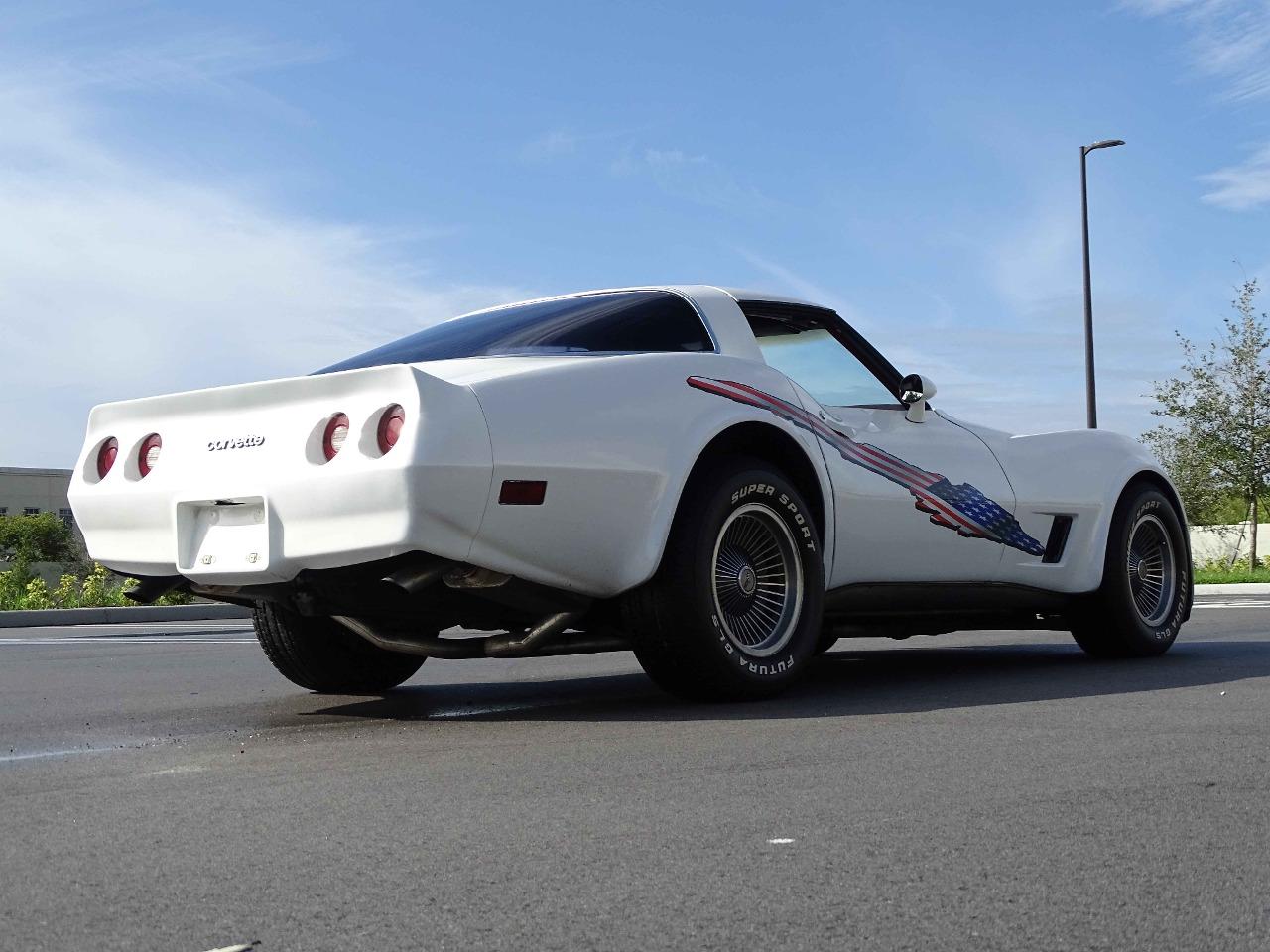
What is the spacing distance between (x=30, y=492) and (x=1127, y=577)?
3587 inches

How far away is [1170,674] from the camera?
21.7ft

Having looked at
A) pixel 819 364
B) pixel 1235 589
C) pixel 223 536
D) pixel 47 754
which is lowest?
pixel 1235 589

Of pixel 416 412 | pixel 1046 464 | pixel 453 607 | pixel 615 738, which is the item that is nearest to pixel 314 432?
pixel 416 412

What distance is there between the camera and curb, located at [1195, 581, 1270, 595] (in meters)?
18.2

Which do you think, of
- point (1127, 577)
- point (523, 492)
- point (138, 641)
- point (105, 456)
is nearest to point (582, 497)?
point (523, 492)

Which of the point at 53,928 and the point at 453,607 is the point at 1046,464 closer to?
the point at 453,607

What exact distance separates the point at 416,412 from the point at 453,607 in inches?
37.9

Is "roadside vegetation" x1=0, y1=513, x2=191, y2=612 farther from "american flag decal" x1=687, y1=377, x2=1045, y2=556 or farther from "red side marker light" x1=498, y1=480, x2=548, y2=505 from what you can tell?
"american flag decal" x1=687, y1=377, x2=1045, y2=556

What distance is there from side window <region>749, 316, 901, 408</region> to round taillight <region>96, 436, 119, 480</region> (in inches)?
95.0

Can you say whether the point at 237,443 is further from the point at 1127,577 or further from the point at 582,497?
the point at 1127,577

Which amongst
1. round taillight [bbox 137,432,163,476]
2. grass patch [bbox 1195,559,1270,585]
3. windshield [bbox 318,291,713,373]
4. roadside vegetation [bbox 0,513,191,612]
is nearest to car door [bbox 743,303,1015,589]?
windshield [bbox 318,291,713,373]

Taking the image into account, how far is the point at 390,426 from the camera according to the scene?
4.78m

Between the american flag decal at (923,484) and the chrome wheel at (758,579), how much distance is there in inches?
16.3

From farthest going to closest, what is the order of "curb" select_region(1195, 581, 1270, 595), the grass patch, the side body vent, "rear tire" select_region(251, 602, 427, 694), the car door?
the grass patch < "curb" select_region(1195, 581, 1270, 595) < the side body vent < "rear tire" select_region(251, 602, 427, 694) < the car door
